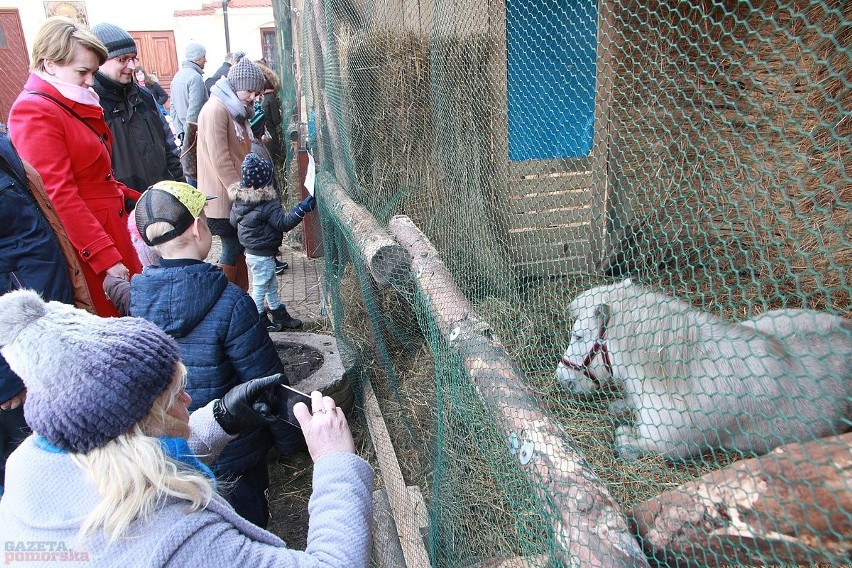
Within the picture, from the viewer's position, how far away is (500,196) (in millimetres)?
3238

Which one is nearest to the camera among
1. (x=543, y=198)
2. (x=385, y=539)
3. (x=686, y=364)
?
(x=686, y=364)

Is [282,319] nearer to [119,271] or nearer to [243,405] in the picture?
[119,271]

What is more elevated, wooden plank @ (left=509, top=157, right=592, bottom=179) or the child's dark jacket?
wooden plank @ (left=509, top=157, right=592, bottom=179)

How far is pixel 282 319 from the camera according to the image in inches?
188

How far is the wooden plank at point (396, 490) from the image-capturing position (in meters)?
2.47

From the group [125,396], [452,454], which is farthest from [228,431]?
[452,454]

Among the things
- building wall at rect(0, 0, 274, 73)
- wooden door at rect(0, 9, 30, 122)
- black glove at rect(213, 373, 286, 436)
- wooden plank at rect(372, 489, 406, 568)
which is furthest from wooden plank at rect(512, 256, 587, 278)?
building wall at rect(0, 0, 274, 73)

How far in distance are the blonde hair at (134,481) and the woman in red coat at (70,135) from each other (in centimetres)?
197

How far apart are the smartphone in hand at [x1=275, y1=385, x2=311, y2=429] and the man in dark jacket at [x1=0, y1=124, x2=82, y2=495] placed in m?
1.08

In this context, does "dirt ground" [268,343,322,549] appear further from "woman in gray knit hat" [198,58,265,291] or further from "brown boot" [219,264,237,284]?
"woman in gray knit hat" [198,58,265,291]

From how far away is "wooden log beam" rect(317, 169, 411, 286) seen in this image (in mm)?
2707

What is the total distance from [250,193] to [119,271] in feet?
4.65

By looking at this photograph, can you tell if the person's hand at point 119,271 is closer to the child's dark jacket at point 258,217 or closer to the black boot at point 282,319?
the child's dark jacket at point 258,217

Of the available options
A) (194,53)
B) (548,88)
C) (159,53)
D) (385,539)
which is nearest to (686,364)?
(385,539)
